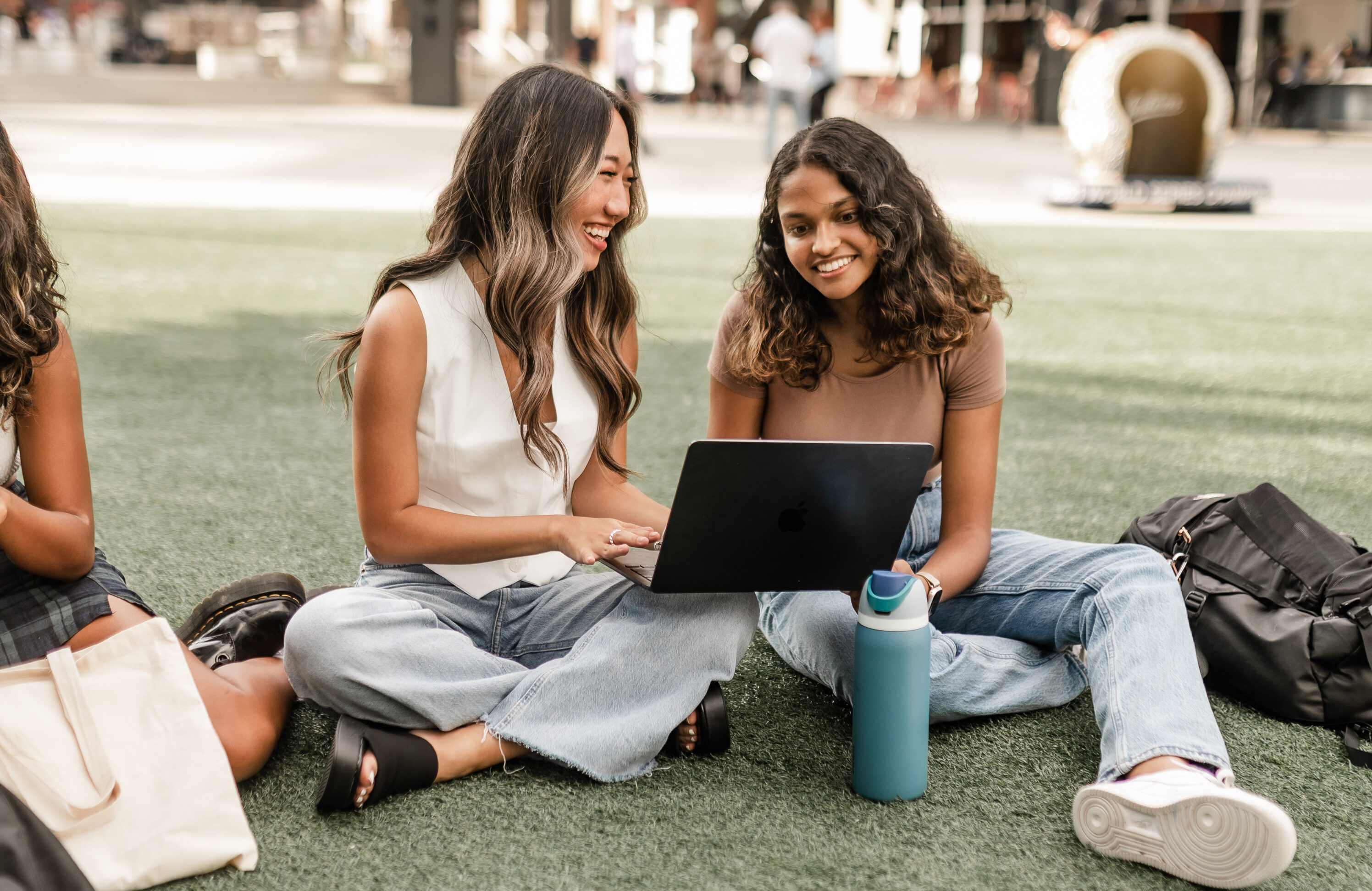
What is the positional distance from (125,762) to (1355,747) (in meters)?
2.04

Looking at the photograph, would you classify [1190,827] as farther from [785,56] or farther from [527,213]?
[785,56]

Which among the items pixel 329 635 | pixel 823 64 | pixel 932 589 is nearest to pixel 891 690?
pixel 932 589

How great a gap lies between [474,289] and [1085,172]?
35.9ft

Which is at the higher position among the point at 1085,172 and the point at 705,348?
the point at 1085,172

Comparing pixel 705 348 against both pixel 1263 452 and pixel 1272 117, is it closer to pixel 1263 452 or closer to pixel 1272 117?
pixel 1263 452

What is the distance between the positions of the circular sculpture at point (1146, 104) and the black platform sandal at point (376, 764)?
1074 cm

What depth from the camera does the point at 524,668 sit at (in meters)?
2.25

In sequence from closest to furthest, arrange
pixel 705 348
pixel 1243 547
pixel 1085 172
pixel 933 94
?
pixel 1243 547
pixel 705 348
pixel 1085 172
pixel 933 94

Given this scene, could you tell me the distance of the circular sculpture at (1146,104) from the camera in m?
11.2

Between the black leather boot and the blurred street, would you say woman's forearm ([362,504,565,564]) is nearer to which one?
the black leather boot

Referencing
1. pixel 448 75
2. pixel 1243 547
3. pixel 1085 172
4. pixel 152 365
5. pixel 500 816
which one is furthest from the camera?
pixel 448 75

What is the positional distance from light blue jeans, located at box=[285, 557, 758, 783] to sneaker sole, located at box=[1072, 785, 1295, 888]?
659 mm

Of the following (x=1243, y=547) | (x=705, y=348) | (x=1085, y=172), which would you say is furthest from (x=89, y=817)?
(x=1085, y=172)

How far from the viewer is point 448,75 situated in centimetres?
2370
